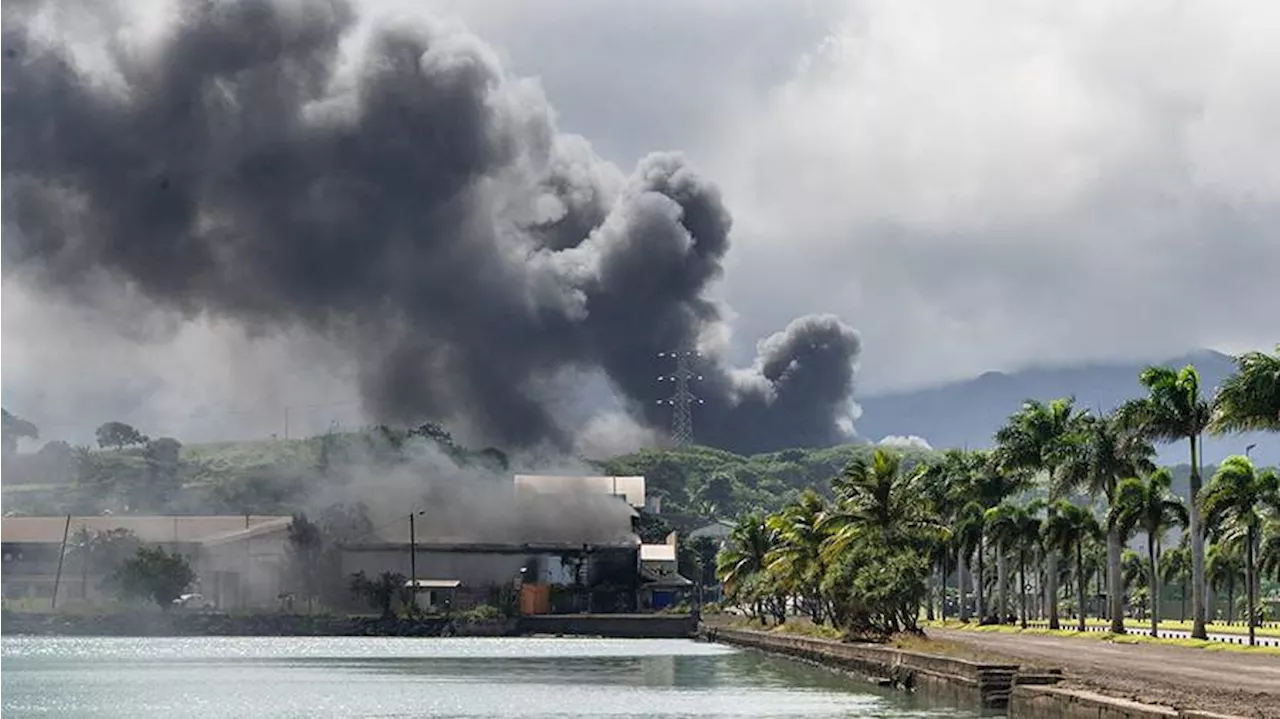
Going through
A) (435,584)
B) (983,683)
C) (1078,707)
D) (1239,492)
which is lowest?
(1078,707)

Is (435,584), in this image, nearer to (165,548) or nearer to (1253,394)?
(165,548)

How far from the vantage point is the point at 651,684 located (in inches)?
3174

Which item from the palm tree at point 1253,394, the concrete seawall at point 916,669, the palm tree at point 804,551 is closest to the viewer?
the concrete seawall at point 916,669

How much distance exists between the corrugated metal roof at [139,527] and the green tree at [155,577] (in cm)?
2462

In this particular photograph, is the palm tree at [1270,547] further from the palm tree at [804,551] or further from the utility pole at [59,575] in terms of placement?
the utility pole at [59,575]

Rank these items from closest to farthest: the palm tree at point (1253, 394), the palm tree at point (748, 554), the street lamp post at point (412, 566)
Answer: the palm tree at point (1253, 394) < the palm tree at point (748, 554) < the street lamp post at point (412, 566)

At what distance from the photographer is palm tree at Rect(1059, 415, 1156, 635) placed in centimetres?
Answer: 9462

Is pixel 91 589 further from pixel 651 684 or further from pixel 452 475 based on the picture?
pixel 651 684

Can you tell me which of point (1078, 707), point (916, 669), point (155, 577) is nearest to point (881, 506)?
point (916, 669)

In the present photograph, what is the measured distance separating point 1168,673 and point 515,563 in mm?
114699

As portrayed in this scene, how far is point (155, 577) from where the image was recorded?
158125 millimetres

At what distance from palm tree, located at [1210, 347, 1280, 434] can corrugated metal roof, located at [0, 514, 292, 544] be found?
132 meters

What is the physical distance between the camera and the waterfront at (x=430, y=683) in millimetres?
65000

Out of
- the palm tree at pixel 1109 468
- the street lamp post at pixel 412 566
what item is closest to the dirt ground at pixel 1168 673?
the palm tree at pixel 1109 468
